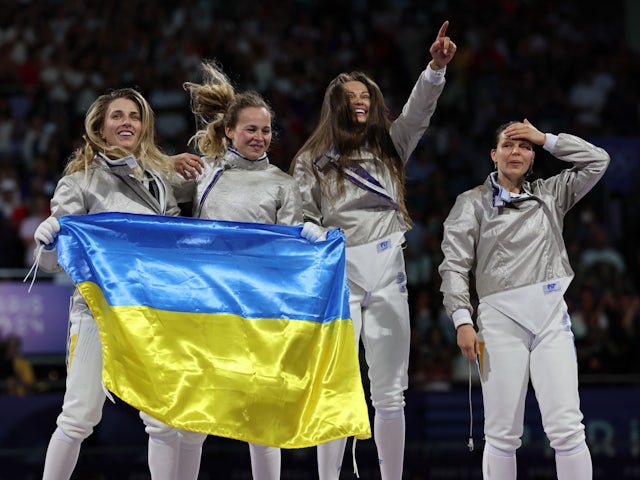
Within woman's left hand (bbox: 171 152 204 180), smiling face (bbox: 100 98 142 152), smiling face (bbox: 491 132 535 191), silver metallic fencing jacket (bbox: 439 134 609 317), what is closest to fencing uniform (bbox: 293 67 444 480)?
silver metallic fencing jacket (bbox: 439 134 609 317)

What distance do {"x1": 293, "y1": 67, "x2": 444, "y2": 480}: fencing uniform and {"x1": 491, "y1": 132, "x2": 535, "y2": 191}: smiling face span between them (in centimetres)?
41

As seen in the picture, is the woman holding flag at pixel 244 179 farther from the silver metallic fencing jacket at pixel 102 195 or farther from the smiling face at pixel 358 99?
the smiling face at pixel 358 99

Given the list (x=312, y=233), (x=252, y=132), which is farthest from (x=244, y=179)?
(x=312, y=233)

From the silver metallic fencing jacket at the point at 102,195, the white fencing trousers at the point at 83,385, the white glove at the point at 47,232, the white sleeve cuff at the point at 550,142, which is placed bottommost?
the white fencing trousers at the point at 83,385

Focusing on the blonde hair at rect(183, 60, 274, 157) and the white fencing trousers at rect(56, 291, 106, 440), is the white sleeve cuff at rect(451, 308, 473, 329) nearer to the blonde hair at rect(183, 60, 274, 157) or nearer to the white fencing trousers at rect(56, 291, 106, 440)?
the blonde hair at rect(183, 60, 274, 157)

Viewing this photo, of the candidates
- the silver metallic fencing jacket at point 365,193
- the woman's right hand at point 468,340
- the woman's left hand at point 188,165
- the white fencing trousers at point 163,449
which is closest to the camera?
the white fencing trousers at point 163,449

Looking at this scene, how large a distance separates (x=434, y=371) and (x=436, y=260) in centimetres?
123

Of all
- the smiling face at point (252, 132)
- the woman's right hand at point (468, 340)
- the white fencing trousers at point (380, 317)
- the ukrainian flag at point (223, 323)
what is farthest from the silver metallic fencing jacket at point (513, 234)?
the smiling face at point (252, 132)

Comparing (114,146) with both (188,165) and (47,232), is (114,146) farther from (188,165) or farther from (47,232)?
(47,232)

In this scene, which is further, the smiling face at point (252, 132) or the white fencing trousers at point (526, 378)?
the smiling face at point (252, 132)

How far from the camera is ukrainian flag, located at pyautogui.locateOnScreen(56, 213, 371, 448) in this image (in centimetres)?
459

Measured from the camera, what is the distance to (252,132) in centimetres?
512

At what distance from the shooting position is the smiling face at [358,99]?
209 inches

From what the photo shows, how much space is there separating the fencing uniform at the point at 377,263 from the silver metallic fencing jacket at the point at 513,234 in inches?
10.4
